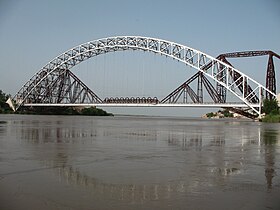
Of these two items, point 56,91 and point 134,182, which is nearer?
point 134,182

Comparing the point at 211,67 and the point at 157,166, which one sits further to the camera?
the point at 211,67

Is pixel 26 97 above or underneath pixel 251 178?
above

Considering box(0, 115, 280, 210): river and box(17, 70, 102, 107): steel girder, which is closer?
box(0, 115, 280, 210): river

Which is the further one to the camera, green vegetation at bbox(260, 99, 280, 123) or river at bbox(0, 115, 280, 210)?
green vegetation at bbox(260, 99, 280, 123)

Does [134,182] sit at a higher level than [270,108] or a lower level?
lower

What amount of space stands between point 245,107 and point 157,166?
62726mm

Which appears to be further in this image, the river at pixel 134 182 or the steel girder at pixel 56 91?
the steel girder at pixel 56 91

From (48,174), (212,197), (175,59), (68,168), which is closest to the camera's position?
(212,197)

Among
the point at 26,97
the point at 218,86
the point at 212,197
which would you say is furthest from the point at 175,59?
the point at 212,197

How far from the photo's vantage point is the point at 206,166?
8.57 m

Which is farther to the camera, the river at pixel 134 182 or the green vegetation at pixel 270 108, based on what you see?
the green vegetation at pixel 270 108

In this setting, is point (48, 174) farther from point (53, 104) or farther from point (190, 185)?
point (53, 104)

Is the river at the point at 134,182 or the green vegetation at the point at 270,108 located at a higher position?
the green vegetation at the point at 270,108

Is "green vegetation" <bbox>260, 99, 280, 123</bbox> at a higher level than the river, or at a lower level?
higher
